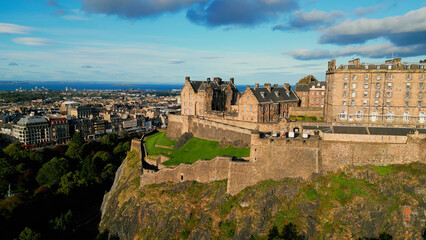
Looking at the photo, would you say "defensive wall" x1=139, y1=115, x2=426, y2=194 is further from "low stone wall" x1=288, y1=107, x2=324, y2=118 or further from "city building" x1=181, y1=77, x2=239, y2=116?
"city building" x1=181, y1=77, x2=239, y2=116

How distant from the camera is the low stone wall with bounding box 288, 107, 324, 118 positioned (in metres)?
55.5

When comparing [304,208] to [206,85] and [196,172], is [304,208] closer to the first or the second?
[196,172]

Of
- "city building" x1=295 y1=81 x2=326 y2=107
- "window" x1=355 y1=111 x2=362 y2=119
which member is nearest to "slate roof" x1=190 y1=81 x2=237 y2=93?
"city building" x1=295 y1=81 x2=326 y2=107

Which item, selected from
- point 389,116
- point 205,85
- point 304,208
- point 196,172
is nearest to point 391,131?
point 389,116

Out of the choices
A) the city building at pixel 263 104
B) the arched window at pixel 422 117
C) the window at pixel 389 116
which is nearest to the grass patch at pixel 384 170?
the window at pixel 389 116

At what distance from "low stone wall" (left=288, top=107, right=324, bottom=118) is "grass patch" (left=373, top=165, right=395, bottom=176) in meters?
21.6

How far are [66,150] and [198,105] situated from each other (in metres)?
56.0

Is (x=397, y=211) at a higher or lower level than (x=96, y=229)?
higher

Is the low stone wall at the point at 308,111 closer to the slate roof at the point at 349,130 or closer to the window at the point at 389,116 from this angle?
the window at the point at 389,116

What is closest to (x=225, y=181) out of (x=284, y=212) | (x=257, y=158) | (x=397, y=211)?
(x=257, y=158)

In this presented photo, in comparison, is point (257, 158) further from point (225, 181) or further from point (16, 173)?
point (16, 173)

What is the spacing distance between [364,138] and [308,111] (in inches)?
810

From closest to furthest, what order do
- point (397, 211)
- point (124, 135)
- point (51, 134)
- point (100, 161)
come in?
point (397, 211) < point (100, 161) < point (124, 135) < point (51, 134)

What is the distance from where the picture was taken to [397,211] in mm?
30609
